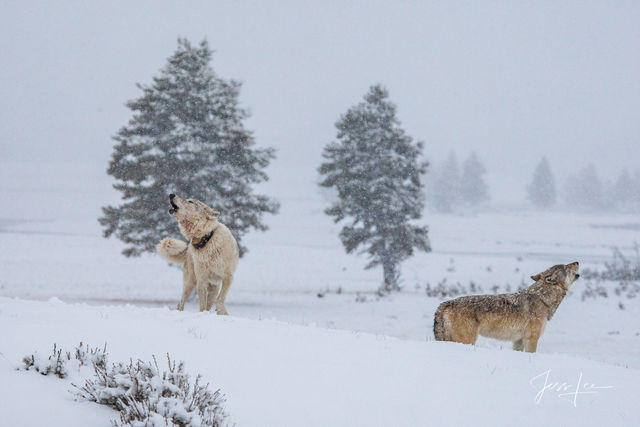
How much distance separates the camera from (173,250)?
28.7 ft

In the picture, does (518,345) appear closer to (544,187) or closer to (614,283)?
(614,283)

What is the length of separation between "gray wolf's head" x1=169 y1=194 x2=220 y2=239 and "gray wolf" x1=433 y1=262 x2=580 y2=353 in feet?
12.6

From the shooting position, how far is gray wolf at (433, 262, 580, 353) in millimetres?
6223

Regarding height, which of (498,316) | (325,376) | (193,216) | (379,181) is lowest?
(325,376)

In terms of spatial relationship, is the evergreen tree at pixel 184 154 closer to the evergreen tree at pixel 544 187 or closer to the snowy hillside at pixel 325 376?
the snowy hillside at pixel 325 376

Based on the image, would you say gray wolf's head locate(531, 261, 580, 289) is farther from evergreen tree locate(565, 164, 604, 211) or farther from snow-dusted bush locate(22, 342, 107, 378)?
evergreen tree locate(565, 164, 604, 211)

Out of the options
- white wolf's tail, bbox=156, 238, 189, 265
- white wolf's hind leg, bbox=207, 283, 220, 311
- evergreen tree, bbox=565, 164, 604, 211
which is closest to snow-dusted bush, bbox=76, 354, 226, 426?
white wolf's hind leg, bbox=207, 283, 220, 311

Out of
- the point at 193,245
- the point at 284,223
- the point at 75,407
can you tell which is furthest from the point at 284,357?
the point at 284,223

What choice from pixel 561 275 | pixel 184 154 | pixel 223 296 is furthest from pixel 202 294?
pixel 184 154

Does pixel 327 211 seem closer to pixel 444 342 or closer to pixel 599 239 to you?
pixel 444 342

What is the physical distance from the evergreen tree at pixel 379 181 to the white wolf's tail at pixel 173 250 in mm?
10277

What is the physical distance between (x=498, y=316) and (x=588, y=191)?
300ft

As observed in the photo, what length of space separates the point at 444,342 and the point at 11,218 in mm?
52559

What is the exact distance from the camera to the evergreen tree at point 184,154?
50.2 ft
